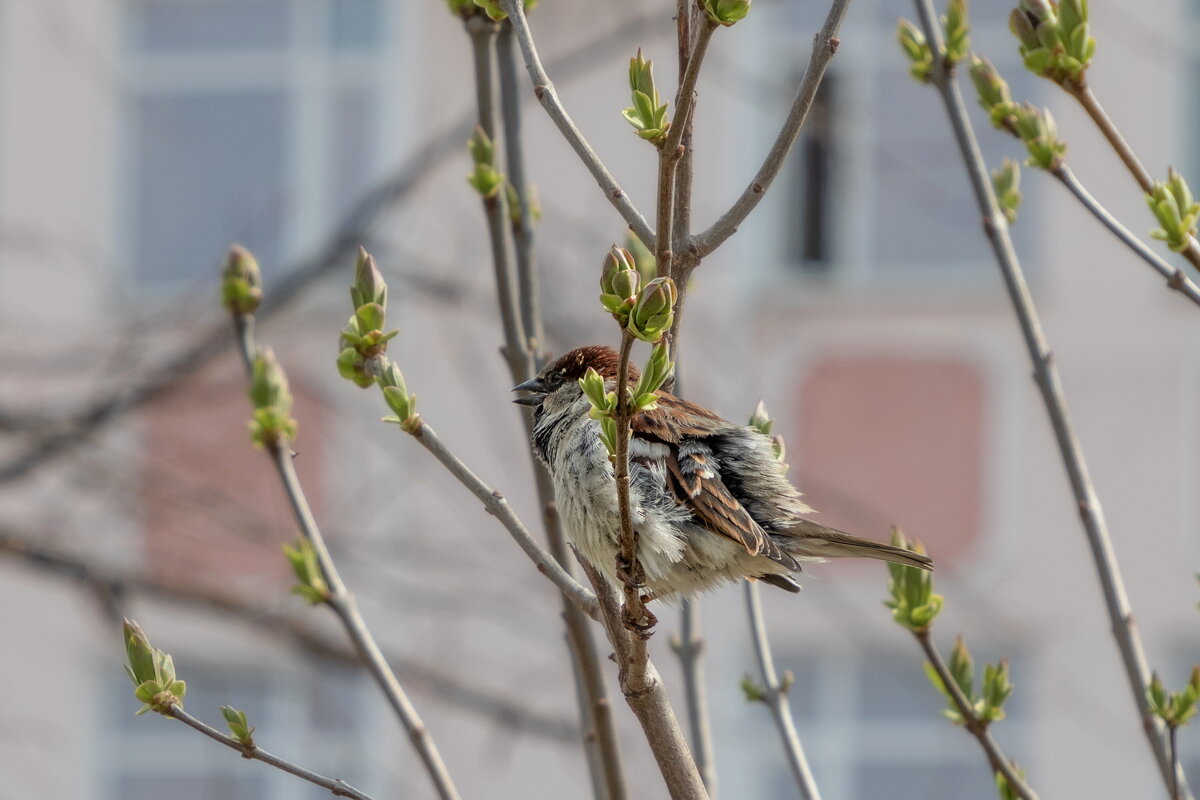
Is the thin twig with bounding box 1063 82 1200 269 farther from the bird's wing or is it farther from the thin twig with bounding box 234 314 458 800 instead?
the thin twig with bounding box 234 314 458 800

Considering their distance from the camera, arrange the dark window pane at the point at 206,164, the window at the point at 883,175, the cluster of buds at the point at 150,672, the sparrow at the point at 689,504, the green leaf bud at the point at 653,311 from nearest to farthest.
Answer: the green leaf bud at the point at 653,311 < the cluster of buds at the point at 150,672 < the sparrow at the point at 689,504 < the window at the point at 883,175 < the dark window pane at the point at 206,164

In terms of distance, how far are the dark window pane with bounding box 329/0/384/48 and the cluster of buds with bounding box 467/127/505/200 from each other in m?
8.09

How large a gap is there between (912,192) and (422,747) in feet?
26.5

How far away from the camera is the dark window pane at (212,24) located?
34.9 feet

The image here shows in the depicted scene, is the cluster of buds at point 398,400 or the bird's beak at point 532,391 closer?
the cluster of buds at point 398,400

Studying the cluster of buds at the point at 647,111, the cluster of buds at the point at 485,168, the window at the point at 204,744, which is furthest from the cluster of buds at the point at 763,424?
the window at the point at 204,744

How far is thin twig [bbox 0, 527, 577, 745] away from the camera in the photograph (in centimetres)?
469

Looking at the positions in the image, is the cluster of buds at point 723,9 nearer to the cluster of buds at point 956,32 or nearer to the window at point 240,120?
the cluster of buds at point 956,32

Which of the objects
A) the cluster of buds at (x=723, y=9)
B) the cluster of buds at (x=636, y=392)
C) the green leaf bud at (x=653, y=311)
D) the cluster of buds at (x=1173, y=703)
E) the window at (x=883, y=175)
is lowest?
the cluster of buds at (x=1173, y=703)

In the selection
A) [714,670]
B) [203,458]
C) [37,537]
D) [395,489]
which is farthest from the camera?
[714,670]

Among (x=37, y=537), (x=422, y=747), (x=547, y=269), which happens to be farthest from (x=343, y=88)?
(x=422, y=747)

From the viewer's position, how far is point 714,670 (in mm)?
9570

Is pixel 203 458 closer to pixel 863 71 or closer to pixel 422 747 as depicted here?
pixel 422 747

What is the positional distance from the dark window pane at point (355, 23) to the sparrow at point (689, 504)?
804 cm
